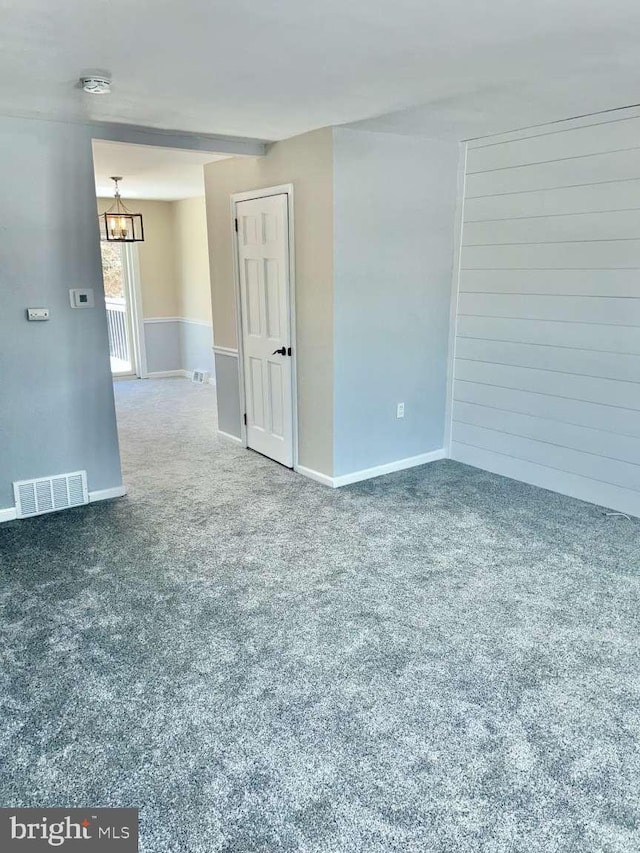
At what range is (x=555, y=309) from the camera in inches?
158

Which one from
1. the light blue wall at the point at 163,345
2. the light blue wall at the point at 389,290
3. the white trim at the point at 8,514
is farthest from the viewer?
the light blue wall at the point at 163,345

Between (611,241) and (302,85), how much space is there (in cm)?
209

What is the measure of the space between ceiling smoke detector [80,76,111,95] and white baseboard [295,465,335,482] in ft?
8.78

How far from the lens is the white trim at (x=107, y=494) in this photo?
4105 millimetres

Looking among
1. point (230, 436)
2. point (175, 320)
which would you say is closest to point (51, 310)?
point (230, 436)

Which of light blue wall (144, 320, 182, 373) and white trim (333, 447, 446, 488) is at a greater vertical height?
light blue wall (144, 320, 182, 373)

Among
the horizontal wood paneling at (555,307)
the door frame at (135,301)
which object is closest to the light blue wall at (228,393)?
the horizontal wood paneling at (555,307)

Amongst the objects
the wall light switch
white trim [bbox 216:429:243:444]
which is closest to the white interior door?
white trim [bbox 216:429:243:444]

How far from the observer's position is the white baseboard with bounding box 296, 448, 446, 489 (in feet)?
14.2

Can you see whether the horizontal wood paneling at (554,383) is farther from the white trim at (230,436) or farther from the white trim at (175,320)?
the white trim at (175,320)

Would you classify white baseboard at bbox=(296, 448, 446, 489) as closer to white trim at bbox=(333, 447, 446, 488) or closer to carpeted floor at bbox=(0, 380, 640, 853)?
white trim at bbox=(333, 447, 446, 488)

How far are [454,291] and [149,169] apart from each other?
113 inches

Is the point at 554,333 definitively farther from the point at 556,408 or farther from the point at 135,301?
the point at 135,301
